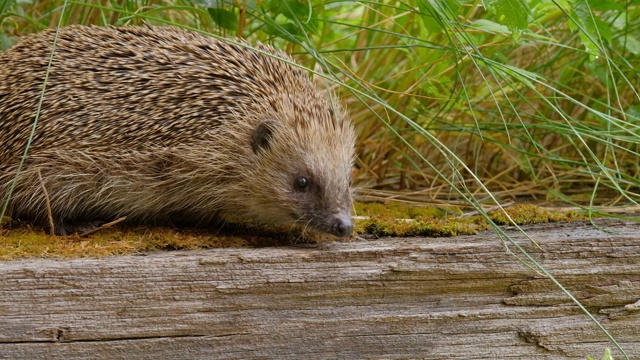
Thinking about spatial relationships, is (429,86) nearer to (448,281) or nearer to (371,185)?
(371,185)

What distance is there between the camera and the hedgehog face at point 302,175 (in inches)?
138

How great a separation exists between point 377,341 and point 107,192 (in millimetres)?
1443

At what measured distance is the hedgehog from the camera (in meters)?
3.60

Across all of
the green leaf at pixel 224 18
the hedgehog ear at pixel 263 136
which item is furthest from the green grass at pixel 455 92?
the hedgehog ear at pixel 263 136

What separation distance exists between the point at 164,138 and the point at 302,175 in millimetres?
653

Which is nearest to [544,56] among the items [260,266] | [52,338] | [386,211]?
[386,211]

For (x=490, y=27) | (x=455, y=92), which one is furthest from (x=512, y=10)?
(x=455, y=92)

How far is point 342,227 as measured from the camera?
3.37 meters

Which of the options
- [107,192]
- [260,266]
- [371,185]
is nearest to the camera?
[260,266]

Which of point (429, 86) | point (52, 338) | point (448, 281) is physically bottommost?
point (52, 338)

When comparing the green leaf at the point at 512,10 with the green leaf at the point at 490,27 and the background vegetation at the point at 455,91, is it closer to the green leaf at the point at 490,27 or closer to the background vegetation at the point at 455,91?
the green leaf at the point at 490,27

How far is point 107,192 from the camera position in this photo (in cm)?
374

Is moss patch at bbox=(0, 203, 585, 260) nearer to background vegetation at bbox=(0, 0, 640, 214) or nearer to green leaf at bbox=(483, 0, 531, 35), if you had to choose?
background vegetation at bbox=(0, 0, 640, 214)

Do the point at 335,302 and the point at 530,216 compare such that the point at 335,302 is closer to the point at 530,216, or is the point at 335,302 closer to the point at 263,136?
the point at 263,136
